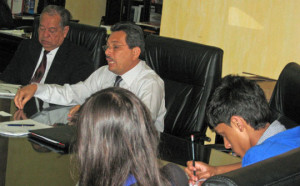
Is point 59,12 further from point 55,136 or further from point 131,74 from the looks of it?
point 55,136

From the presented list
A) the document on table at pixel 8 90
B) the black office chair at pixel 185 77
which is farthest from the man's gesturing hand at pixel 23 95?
the black office chair at pixel 185 77

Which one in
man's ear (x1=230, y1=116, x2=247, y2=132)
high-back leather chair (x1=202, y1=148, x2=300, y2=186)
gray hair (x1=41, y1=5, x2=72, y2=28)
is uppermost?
gray hair (x1=41, y1=5, x2=72, y2=28)

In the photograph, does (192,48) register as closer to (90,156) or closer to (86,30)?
(86,30)

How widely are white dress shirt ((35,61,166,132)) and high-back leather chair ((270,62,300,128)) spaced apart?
671 millimetres

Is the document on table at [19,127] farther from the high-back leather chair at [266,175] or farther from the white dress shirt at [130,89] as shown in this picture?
the high-back leather chair at [266,175]

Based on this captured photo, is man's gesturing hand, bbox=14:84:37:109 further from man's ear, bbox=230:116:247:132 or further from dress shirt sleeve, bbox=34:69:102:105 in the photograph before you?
man's ear, bbox=230:116:247:132

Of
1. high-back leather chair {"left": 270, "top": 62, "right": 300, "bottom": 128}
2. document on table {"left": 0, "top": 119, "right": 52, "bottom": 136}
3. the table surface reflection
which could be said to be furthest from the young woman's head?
high-back leather chair {"left": 270, "top": 62, "right": 300, "bottom": 128}

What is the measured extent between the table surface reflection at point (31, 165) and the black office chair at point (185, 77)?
958mm

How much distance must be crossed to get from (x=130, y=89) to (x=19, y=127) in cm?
80

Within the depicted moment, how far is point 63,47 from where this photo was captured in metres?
3.25

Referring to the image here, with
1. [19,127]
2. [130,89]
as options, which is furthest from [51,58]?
[19,127]

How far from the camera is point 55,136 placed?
1.92m

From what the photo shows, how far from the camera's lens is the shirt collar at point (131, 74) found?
2.68 meters

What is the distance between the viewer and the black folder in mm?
1862
